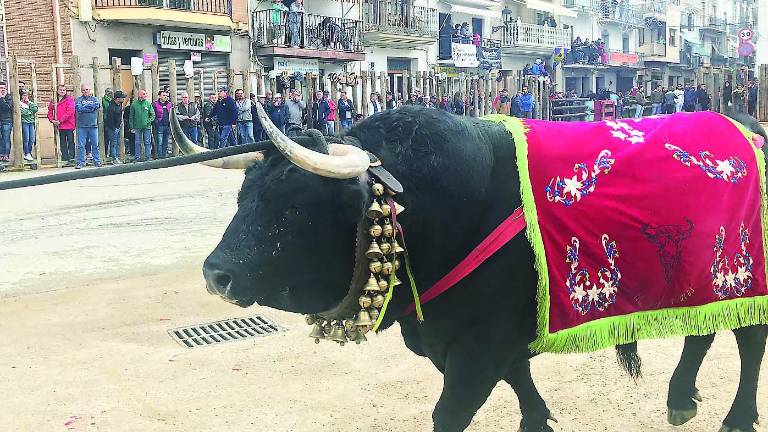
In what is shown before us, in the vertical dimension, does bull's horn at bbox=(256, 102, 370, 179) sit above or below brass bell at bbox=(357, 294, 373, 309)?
above

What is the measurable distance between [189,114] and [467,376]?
604 inches

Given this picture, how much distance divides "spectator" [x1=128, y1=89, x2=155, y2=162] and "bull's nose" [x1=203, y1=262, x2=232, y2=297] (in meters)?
14.5

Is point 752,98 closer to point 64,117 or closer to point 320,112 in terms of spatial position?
point 320,112

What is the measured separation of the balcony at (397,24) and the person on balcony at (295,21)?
401cm

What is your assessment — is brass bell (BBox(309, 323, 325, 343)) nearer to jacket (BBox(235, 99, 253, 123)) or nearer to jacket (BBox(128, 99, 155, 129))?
jacket (BBox(128, 99, 155, 129))

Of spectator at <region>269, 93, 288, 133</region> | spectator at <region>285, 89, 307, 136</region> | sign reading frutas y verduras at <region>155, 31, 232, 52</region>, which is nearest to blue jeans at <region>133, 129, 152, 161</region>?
spectator at <region>269, 93, 288, 133</region>

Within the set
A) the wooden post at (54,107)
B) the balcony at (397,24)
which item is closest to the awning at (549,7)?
the balcony at (397,24)

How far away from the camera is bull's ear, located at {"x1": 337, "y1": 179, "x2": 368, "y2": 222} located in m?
2.40

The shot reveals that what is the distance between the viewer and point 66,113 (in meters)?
15.6

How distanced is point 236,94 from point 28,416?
610 inches

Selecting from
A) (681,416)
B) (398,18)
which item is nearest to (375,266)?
(681,416)

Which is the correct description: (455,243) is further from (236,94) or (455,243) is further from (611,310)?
(236,94)

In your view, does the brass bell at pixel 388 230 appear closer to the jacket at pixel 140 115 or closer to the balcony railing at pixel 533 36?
the jacket at pixel 140 115

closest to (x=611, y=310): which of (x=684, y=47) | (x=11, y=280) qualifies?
(x=11, y=280)
